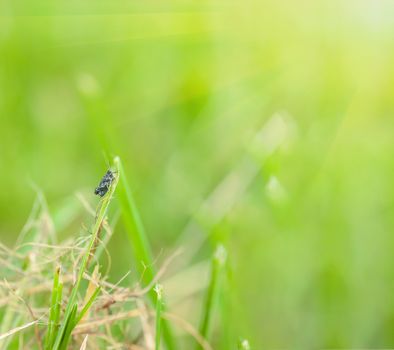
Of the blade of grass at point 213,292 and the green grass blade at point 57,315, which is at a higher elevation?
the blade of grass at point 213,292

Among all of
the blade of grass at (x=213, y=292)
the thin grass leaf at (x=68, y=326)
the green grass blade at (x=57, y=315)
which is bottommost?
the thin grass leaf at (x=68, y=326)

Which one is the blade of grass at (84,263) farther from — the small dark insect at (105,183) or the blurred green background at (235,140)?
the blurred green background at (235,140)

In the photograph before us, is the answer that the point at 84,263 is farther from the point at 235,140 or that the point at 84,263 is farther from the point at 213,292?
the point at 235,140

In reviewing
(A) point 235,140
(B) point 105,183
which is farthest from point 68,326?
(A) point 235,140

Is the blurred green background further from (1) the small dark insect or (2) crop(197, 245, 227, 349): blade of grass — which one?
(1) the small dark insect

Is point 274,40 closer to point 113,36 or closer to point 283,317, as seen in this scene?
point 113,36

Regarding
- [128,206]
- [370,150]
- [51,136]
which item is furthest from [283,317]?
[51,136]

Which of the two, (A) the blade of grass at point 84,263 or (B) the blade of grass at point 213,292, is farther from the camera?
(B) the blade of grass at point 213,292

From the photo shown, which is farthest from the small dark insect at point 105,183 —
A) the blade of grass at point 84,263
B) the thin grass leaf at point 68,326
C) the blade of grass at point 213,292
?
the blade of grass at point 213,292

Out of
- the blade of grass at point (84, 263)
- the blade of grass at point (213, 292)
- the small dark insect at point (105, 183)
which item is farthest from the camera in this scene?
the blade of grass at point (213, 292)
